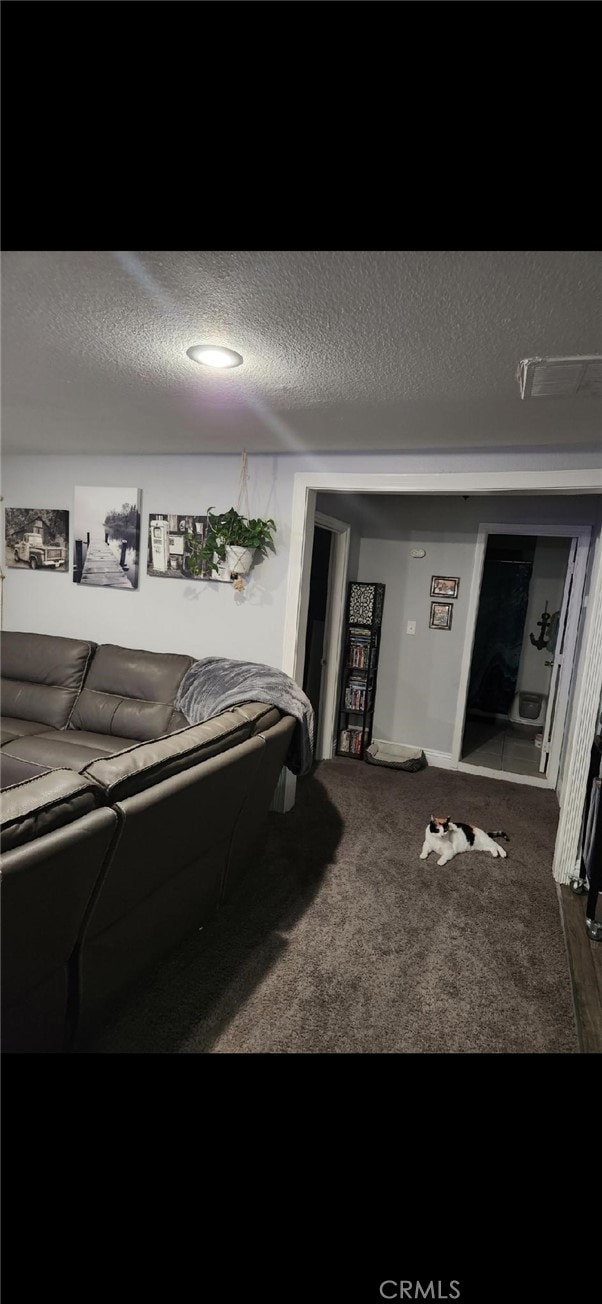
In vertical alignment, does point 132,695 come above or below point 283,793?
above

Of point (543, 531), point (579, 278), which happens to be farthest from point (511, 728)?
point (579, 278)

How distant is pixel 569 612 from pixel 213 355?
322 centimetres

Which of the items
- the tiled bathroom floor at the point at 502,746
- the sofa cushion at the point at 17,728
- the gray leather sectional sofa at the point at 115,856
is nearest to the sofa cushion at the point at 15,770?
the gray leather sectional sofa at the point at 115,856

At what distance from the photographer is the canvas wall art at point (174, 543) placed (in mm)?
3637

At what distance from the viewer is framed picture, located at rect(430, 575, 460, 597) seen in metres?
4.49

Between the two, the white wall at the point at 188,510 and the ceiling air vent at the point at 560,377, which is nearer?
the ceiling air vent at the point at 560,377

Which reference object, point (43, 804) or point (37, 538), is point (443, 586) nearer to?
point (37, 538)

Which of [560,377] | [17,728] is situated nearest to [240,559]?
[17,728]

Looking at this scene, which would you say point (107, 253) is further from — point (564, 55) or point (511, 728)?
point (511, 728)

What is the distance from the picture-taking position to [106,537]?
Result: 3.97 meters

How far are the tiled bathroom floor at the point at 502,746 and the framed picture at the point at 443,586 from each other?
4.57 feet

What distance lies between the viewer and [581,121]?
77cm

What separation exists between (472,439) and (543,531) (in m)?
1.72

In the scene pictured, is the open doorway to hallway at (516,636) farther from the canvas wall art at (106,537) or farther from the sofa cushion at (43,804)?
the sofa cushion at (43,804)
